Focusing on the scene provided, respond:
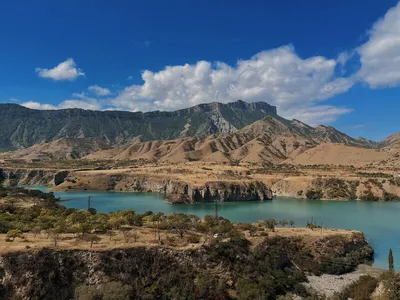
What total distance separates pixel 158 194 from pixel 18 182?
82.3m

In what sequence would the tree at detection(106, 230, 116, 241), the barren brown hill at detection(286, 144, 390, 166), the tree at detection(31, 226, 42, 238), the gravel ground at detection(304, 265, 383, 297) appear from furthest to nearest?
the barren brown hill at detection(286, 144, 390, 166), the tree at detection(106, 230, 116, 241), the tree at detection(31, 226, 42, 238), the gravel ground at detection(304, 265, 383, 297)

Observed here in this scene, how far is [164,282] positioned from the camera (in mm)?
34156

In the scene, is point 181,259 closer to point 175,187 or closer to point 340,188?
point 175,187

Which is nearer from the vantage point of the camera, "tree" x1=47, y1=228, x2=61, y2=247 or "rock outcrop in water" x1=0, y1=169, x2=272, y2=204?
"tree" x1=47, y1=228, x2=61, y2=247

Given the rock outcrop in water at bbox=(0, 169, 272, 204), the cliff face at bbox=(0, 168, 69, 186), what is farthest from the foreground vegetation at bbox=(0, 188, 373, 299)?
the cliff face at bbox=(0, 168, 69, 186)

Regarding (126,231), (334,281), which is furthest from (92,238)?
(334,281)

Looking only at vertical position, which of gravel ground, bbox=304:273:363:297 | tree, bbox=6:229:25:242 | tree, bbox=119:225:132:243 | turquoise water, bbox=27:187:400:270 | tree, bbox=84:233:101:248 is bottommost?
gravel ground, bbox=304:273:363:297

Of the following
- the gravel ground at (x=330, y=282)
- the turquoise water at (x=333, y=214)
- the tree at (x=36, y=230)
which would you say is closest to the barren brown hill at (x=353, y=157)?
the turquoise water at (x=333, y=214)

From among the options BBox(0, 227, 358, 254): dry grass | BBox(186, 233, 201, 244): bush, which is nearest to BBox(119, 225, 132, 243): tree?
BBox(0, 227, 358, 254): dry grass

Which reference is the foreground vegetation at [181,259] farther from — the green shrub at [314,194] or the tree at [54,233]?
the green shrub at [314,194]

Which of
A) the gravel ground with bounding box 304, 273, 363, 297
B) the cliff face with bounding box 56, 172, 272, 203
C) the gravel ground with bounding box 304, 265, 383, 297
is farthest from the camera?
the cliff face with bounding box 56, 172, 272, 203

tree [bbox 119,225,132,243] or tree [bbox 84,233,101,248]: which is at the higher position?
tree [bbox 84,233,101,248]

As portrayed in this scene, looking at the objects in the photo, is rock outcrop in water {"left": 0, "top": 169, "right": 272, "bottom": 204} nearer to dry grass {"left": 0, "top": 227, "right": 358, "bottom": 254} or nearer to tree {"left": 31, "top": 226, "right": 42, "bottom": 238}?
dry grass {"left": 0, "top": 227, "right": 358, "bottom": 254}

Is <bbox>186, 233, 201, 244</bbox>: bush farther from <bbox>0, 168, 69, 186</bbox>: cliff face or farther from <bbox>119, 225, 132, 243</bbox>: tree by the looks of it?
<bbox>0, 168, 69, 186</bbox>: cliff face
